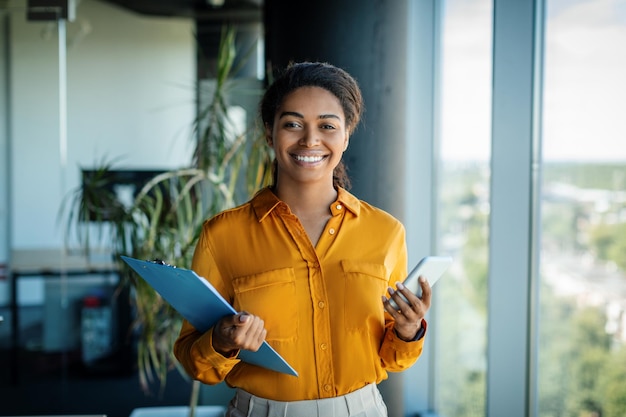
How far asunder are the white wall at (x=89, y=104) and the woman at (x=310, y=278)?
10.4ft

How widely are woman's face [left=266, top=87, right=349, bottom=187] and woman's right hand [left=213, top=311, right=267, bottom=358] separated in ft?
1.19

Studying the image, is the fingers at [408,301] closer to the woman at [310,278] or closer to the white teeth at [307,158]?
the woman at [310,278]

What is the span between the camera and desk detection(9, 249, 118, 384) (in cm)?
465

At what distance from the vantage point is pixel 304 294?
1.50m

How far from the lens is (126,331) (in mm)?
5012

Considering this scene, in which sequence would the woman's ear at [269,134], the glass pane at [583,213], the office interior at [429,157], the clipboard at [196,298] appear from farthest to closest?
the office interior at [429,157] → the glass pane at [583,213] → the woman's ear at [269,134] → the clipboard at [196,298]

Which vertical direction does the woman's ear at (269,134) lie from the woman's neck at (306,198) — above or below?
above

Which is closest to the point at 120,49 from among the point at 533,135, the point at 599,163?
the point at 533,135

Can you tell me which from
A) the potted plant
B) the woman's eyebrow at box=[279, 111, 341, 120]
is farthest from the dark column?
the woman's eyebrow at box=[279, 111, 341, 120]

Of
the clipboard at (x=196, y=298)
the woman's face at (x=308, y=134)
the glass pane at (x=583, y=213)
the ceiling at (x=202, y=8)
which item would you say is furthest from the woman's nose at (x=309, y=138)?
the ceiling at (x=202, y=8)

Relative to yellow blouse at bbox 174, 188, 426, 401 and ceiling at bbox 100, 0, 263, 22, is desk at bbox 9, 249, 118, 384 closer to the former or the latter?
ceiling at bbox 100, 0, 263, 22

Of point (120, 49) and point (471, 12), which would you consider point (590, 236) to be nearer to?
point (471, 12)

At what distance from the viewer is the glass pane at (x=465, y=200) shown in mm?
3191

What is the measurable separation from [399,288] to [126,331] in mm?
3988
